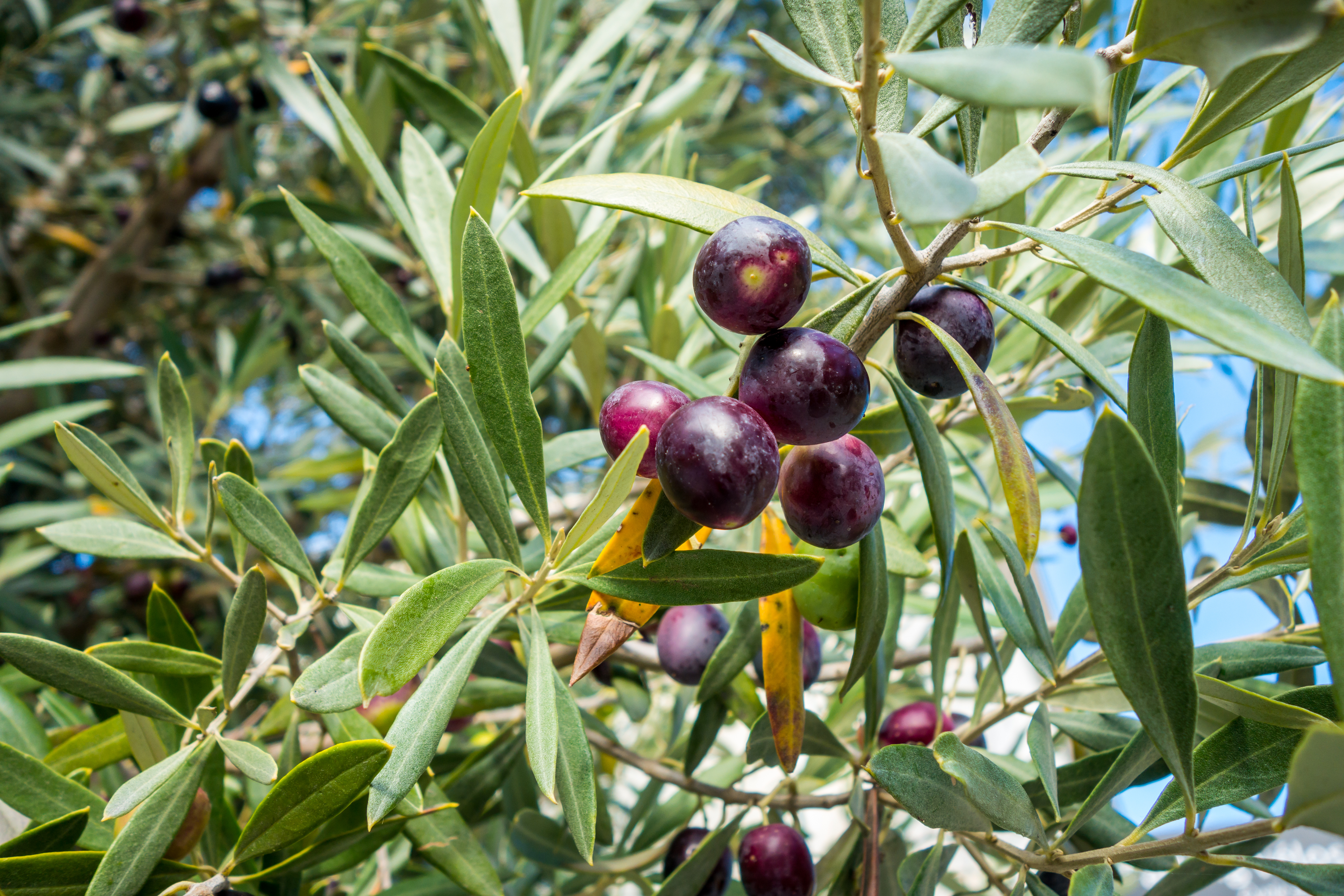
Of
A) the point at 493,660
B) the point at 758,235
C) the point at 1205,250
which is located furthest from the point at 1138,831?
the point at 493,660

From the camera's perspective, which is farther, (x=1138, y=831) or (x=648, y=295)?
(x=648, y=295)

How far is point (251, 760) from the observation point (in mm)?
617

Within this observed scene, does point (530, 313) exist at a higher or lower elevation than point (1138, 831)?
higher

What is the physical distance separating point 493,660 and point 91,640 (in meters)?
2.02

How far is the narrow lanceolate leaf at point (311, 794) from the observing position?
576 millimetres

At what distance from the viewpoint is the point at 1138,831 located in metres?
0.62

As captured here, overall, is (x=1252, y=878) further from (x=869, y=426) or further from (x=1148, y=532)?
(x=1148, y=532)

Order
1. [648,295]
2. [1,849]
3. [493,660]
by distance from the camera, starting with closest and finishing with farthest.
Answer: [1,849] → [493,660] → [648,295]

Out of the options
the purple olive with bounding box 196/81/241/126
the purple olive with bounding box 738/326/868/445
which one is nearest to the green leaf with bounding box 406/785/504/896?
the purple olive with bounding box 738/326/868/445

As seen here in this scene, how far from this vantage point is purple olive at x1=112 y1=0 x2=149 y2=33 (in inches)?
110

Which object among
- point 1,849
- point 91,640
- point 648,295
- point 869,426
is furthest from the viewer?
point 91,640

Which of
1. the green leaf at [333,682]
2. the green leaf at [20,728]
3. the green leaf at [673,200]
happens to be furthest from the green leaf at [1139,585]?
the green leaf at [20,728]

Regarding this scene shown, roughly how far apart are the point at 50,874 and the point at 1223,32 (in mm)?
941

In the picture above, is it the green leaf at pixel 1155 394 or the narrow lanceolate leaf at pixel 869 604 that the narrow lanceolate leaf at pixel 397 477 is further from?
the green leaf at pixel 1155 394
